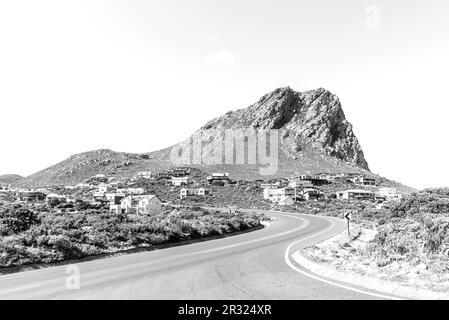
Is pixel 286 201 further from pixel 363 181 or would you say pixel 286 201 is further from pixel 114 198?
pixel 363 181

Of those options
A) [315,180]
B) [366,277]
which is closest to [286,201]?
[315,180]

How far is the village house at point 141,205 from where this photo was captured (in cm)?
7900

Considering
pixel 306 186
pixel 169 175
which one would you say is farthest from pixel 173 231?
pixel 169 175

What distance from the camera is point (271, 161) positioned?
175625 mm

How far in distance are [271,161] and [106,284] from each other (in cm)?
16751

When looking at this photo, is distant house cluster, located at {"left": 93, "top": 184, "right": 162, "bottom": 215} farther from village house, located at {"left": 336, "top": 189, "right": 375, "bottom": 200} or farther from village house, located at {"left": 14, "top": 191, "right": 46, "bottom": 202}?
village house, located at {"left": 336, "top": 189, "right": 375, "bottom": 200}

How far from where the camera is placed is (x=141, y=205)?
80938 millimetres

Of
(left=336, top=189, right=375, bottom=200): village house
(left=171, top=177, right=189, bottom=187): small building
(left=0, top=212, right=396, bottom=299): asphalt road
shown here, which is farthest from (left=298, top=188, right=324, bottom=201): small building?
(left=0, top=212, right=396, bottom=299): asphalt road

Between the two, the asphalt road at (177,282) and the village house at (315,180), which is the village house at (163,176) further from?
the asphalt road at (177,282)

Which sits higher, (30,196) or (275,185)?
(275,185)

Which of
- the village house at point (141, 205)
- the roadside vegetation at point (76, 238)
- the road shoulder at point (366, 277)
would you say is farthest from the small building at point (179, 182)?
the road shoulder at point (366, 277)

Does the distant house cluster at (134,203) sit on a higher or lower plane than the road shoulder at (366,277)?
lower

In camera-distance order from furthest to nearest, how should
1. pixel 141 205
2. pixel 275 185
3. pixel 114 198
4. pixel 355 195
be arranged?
pixel 275 185
pixel 355 195
pixel 114 198
pixel 141 205

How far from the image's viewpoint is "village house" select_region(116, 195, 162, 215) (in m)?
79.0
